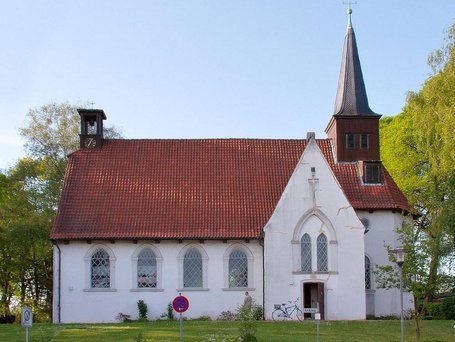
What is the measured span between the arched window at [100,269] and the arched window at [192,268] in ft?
12.5

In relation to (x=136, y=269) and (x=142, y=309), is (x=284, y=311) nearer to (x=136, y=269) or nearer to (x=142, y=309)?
(x=142, y=309)

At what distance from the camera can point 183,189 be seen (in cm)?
3866

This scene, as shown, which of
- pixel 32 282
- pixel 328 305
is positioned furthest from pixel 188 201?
pixel 32 282

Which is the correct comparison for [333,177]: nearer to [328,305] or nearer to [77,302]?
[328,305]

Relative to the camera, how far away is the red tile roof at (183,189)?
120ft

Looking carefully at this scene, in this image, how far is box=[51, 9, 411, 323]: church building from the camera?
116 feet

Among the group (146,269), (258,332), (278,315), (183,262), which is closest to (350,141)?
(278,315)

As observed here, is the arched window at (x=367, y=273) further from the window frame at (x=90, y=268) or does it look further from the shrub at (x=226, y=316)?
the window frame at (x=90, y=268)

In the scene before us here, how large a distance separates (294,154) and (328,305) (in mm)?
9247

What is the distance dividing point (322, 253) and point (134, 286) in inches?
368

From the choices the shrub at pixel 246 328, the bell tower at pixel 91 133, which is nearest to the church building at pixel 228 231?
the bell tower at pixel 91 133

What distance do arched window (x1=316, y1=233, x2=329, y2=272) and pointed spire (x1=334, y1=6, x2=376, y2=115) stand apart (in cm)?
804

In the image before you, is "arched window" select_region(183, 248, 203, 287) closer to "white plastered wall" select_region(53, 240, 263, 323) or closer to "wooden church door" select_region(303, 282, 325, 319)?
"white plastered wall" select_region(53, 240, 263, 323)

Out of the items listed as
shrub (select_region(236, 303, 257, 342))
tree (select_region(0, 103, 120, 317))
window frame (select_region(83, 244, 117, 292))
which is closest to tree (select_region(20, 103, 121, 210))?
tree (select_region(0, 103, 120, 317))
